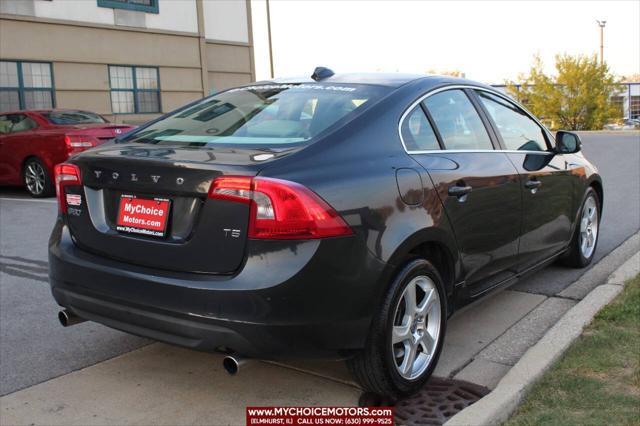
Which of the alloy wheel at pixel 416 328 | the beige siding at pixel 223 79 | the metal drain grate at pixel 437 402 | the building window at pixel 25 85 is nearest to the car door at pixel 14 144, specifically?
the building window at pixel 25 85

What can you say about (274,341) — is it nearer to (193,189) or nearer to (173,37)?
(193,189)

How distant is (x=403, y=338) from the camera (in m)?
3.50

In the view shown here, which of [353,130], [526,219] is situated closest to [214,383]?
[353,130]

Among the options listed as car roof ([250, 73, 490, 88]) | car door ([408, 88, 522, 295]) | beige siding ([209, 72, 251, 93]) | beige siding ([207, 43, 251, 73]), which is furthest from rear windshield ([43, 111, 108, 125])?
beige siding ([207, 43, 251, 73])

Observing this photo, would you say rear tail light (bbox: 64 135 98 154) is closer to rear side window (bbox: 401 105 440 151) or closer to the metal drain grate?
rear side window (bbox: 401 105 440 151)

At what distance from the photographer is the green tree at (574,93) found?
40969 millimetres

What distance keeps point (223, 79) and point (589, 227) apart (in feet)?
76.2

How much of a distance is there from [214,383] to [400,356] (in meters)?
1.05

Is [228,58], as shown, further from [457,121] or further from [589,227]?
[457,121]

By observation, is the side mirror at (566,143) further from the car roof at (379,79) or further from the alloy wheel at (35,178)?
the alloy wheel at (35,178)

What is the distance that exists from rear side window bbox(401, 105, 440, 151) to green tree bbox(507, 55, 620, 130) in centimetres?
3980

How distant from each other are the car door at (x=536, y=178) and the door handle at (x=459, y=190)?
2.69 ft

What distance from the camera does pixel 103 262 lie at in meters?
3.43

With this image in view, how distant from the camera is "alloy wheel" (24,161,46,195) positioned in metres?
11.6
